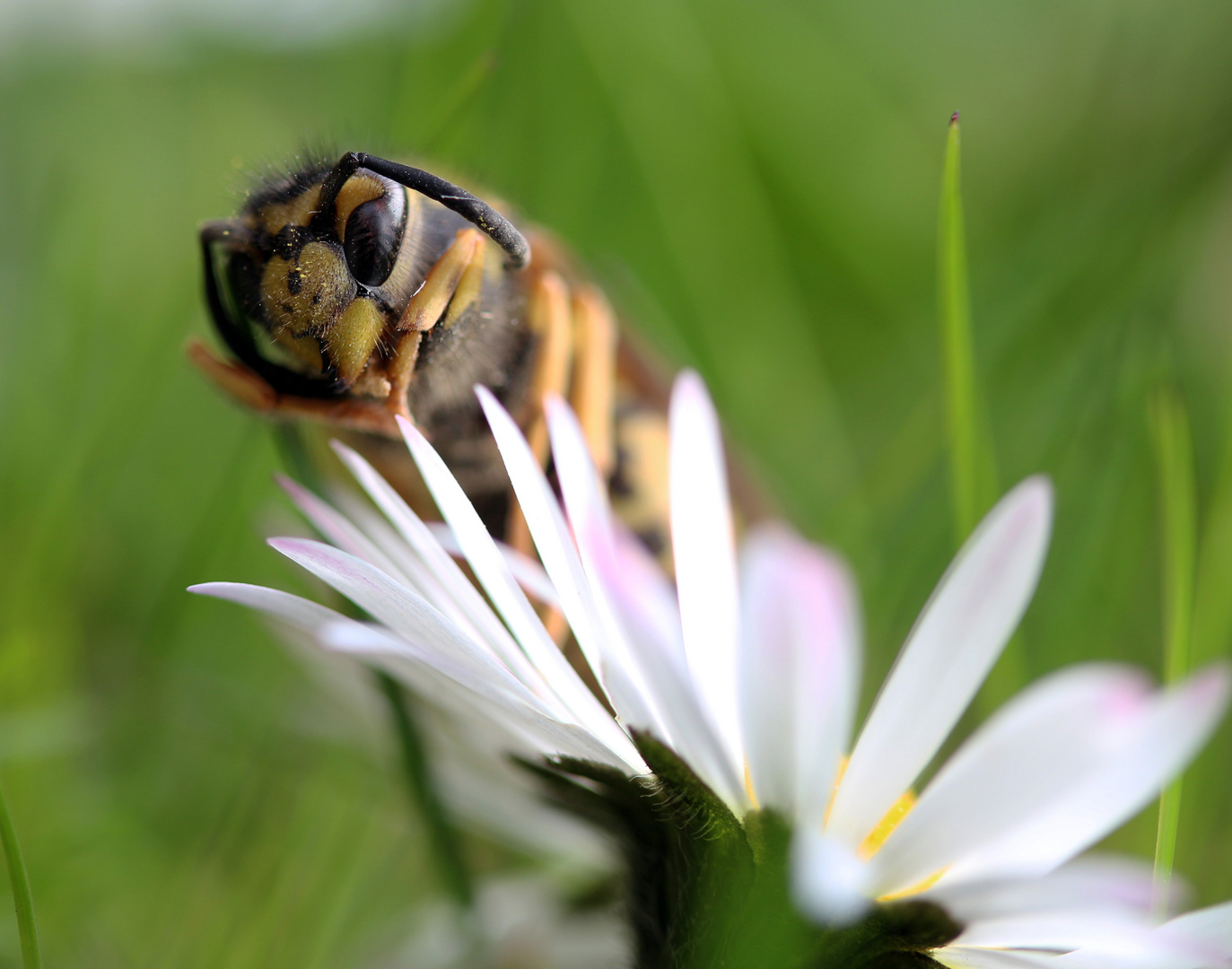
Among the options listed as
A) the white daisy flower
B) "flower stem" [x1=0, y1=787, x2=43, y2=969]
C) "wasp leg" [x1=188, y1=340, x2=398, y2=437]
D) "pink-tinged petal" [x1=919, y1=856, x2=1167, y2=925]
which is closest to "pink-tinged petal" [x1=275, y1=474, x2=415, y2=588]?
the white daisy flower

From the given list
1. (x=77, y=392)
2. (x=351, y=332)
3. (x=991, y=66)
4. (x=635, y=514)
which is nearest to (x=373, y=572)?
(x=351, y=332)

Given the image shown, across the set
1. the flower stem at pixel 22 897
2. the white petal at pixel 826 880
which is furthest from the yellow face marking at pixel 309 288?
the white petal at pixel 826 880

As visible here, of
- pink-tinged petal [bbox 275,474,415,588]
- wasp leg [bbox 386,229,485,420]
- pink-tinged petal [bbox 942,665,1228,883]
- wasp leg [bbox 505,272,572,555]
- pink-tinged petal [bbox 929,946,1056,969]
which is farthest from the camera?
wasp leg [bbox 505,272,572,555]

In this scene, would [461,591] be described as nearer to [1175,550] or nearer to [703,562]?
[703,562]

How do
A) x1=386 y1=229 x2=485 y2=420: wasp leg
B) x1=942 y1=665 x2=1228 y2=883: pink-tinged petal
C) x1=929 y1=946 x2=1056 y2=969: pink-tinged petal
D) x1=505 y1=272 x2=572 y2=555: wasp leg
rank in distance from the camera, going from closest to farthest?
x1=942 y1=665 x2=1228 y2=883: pink-tinged petal < x1=929 y1=946 x2=1056 y2=969: pink-tinged petal < x1=386 y1=229 x2=485 y2=420: wasp leg < x1=505 y1=272 x2=572 y2=555: wasp leg

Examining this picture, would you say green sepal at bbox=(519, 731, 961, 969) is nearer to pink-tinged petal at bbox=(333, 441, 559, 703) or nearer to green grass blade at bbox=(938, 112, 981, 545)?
pink-tinged petal at bbox=(333, 441, 559, 703)

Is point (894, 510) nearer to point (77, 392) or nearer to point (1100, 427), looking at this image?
point (1100, 427)

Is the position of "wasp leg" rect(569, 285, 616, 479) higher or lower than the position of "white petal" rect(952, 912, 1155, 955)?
higher

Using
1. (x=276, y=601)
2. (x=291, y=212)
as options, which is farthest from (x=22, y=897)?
(x=291, y=212)
